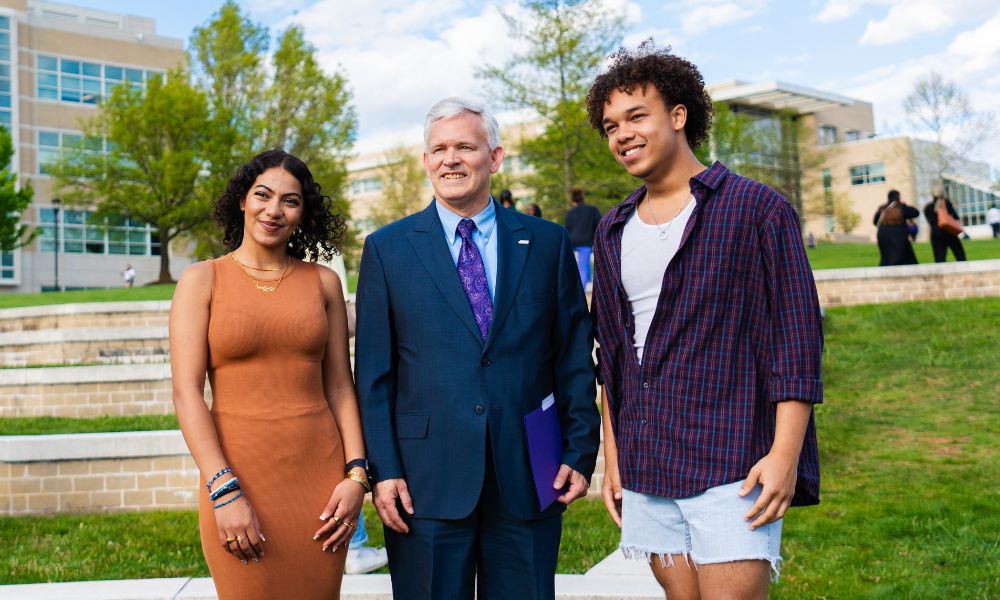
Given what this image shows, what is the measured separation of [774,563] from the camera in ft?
8.26

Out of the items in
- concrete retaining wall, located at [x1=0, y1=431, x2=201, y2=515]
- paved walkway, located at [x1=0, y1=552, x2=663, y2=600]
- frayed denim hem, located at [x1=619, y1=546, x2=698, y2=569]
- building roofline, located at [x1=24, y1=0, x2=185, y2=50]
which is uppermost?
building roofline, located at [x1=24, y1=0, x2=185, y2=50]

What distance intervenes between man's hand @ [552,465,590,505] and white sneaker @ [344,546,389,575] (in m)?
2.75

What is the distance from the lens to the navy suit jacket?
290 cm

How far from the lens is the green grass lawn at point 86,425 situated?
871 centimetres

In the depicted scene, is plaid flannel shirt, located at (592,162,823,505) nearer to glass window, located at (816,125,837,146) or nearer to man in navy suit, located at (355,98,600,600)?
man in navy suit, located at (355,98,600,600)

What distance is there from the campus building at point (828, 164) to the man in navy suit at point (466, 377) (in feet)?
150

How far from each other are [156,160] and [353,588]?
30.4 meters

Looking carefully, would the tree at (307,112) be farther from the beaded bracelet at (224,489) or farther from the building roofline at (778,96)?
the building roofline at (778,96)

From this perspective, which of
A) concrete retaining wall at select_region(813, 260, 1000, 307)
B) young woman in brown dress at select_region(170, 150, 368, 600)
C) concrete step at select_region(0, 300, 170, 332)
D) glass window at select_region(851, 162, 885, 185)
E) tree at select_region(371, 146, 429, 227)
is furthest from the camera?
glass window at select_region(851, 162, 885, 185)

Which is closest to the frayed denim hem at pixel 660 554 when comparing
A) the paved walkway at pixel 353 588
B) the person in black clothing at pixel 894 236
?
the paved walkway at pixel 353 588

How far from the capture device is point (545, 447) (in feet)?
9.81

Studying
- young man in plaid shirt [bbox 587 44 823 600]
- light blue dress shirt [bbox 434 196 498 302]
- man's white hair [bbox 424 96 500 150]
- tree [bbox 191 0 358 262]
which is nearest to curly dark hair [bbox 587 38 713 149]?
young man in plaid shirt [bbox 587 44 823 600]

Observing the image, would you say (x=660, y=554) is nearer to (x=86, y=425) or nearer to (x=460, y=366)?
(x=460, y=366)

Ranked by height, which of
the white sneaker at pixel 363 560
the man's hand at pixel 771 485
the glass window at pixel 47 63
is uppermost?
the glass window at pixel 47 63
